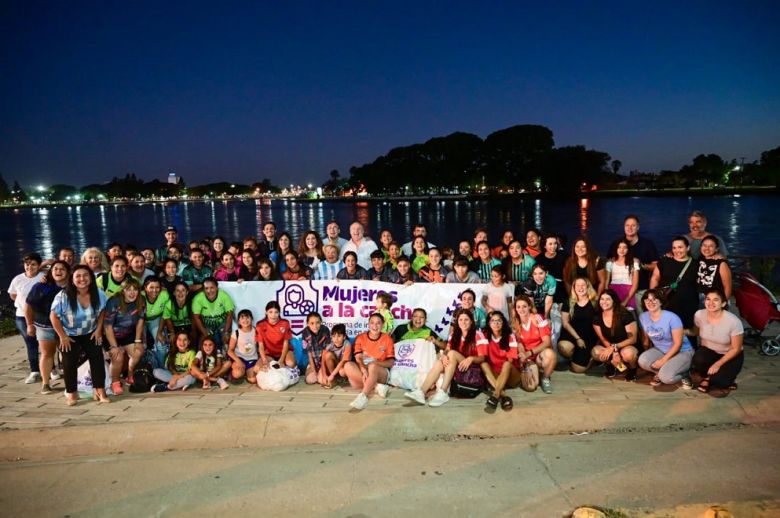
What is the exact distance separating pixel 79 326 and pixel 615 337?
6.64 meters

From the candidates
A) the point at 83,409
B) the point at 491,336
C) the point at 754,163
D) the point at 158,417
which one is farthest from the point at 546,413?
the point at 754,163

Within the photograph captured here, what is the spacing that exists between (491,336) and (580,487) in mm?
2128

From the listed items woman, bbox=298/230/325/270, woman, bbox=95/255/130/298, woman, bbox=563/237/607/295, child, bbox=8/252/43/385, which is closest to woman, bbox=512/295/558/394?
woman, bbox=563/237/607/295

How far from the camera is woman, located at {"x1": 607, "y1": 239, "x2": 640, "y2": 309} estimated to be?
7.08 m

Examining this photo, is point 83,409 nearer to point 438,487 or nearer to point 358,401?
point 358,401

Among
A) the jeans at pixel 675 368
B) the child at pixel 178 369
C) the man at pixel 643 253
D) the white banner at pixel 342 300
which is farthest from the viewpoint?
the white banner at pixel 342 300

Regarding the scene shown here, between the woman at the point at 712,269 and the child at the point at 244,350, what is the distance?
238 inches

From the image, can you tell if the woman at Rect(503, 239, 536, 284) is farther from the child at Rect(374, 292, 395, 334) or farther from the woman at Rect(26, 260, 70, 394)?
the woman at Rect(26, 260, 70, 394)

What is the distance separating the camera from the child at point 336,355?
635 centimetres

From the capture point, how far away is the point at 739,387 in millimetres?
6047

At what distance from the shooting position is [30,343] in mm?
6645

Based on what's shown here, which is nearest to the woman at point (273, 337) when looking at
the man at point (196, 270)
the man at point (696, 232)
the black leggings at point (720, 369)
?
the man at point (196, 270)

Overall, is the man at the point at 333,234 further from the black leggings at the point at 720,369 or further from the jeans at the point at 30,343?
the black leggings at the point at 720,369

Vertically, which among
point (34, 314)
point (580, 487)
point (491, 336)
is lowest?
point (580, 487)
